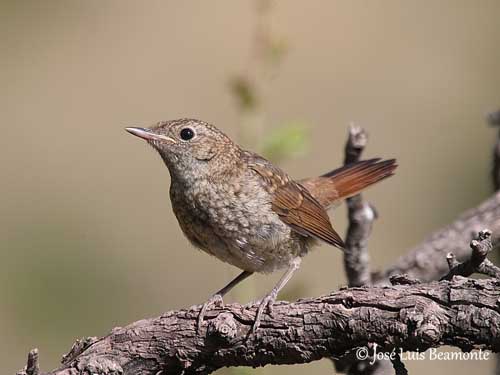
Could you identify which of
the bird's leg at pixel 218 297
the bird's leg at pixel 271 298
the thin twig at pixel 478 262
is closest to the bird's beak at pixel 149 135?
the bird's leg at pixel 218 297

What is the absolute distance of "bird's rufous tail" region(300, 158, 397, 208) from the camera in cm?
541

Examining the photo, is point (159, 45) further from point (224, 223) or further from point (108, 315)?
point (224, 223)

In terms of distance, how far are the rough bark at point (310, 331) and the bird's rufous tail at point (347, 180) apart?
1.59 metres

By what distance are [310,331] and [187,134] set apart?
1720 mm

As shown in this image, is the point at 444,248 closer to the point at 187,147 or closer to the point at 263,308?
the point at 187,147

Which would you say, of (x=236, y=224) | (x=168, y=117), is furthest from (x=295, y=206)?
(x=168, y=117)

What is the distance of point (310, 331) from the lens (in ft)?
11.8

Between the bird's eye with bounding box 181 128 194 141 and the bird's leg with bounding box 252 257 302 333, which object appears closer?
the bird's leg with bounding box 252 257 302 333

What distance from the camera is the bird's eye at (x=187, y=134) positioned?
16.5 ft

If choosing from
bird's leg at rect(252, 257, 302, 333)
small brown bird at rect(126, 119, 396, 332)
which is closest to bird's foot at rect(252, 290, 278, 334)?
bird's leg at rect(252, 257, 302, 333)

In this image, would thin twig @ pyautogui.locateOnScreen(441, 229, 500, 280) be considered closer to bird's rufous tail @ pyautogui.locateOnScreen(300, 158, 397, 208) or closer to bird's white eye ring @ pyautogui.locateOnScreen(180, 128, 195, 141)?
bird's rufous tail @ pyautogui.locateOnScreen(300, 158, 397, 208)

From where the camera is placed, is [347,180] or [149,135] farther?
[347,180]

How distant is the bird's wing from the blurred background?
2741 mm

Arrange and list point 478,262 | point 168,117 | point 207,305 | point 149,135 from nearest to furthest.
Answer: point 478,262 → point 207,305 → point 149,135 → point 168,117
